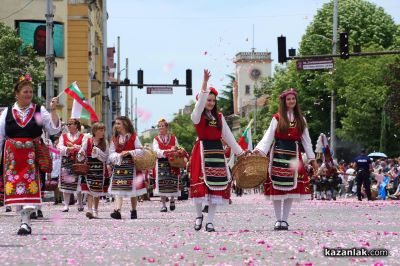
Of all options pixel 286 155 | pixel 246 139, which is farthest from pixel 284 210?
pixel 246 139

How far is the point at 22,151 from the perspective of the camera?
45.6 ft

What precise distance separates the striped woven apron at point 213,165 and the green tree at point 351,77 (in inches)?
2008

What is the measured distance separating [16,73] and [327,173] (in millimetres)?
12182

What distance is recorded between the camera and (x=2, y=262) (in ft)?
32.5

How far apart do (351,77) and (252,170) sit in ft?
172

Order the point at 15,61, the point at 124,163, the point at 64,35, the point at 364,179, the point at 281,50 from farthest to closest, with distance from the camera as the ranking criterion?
the point at 64,35 < the point at 15,61 < the point at 281,50 < the point at 364,179 < the point at 124,163

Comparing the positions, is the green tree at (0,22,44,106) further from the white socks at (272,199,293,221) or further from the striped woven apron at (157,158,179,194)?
the white socks at (272,199,293,221)

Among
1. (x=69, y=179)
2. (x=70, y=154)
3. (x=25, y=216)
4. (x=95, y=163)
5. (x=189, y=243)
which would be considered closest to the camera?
(x=189, y=243)

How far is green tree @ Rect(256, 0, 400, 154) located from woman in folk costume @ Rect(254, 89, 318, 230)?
50517mm

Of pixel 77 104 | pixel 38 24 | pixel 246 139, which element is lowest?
pixel 246 139

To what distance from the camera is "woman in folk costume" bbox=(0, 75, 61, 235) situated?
13898 millimetres

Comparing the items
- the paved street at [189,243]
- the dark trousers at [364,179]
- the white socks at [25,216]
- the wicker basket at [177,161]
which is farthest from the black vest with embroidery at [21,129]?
the dark trousers at [364,179]

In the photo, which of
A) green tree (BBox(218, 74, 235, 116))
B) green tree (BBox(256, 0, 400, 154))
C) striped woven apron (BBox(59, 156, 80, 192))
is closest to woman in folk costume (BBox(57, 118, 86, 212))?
striped woven apron (BBox(59, 156, 80, 192))

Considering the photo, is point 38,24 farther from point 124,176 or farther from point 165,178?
point 124,176
